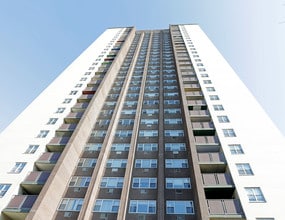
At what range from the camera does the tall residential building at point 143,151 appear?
67.7 feet

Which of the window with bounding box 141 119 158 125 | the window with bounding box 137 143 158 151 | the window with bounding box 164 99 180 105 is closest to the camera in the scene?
the window with bounding box 137 143 158 151

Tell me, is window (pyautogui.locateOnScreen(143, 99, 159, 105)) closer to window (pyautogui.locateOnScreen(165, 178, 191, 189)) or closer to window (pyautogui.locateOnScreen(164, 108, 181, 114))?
window (pyautogui.locateOnScreen(164, 108, 181, 114))

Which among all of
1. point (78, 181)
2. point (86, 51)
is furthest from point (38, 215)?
point (86, 51)

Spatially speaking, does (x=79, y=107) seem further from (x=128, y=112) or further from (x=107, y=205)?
(x=107, y=205)

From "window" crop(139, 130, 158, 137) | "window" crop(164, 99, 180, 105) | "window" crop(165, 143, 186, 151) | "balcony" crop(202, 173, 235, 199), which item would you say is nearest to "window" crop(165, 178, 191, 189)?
"balcony" crop(202, 173, 235, 199)


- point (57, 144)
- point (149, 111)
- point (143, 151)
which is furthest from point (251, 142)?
point (57, 144)

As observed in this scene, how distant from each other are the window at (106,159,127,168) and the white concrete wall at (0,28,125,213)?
25.7ft

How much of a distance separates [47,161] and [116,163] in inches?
309

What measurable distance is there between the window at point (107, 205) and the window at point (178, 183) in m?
5.70

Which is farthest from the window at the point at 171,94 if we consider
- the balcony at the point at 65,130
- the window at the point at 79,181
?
the window at the point at 79,181

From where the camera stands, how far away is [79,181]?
24.9 metres

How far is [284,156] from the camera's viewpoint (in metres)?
23.0

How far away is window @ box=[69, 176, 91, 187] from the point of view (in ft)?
A: 80.4

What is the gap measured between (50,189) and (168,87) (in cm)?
2694
